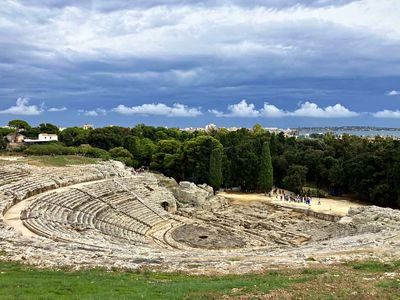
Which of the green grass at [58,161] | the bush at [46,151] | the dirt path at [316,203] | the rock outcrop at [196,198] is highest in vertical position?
the bush at [46,151]

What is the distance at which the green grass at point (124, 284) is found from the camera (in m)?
13.7

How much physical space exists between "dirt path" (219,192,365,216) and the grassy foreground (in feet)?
109

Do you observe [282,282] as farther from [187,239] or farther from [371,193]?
[371,193]

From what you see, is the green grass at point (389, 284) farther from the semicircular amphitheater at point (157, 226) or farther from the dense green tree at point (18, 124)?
the dense green tree at point (18, 124)

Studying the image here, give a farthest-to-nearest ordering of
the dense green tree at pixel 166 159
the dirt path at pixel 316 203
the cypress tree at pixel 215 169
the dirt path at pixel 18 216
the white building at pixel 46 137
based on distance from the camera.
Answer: the white building at pixel 46 137 < the dense green tree at pixel 166 159 < the cypress tree at pixel 215 169 < the dirt path at pixel 316 203 < the dirt path at pixel 18 216

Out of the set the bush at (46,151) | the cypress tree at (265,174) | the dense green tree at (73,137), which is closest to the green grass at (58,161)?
the bush at (46,151)

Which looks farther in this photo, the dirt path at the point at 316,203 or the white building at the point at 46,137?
the white building at the point at 46,137

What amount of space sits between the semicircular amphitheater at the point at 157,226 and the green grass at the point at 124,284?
1.61 meters

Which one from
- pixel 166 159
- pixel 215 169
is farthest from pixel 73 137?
pixel 215 169

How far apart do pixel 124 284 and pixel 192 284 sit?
2.44m

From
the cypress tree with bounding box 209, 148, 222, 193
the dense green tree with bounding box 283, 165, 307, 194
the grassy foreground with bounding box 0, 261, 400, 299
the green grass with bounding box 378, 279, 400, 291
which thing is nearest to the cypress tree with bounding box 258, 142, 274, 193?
the dense green tree with bounding box 283, 165, 307, 194

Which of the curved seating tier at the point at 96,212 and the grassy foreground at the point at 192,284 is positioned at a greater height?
the grassy foreground at the point at 192,284

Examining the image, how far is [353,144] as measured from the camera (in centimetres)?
7488

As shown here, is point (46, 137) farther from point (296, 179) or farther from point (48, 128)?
point (296, 179)
